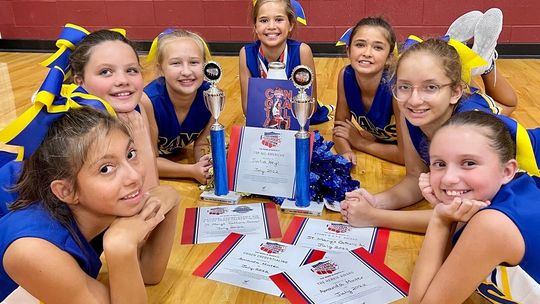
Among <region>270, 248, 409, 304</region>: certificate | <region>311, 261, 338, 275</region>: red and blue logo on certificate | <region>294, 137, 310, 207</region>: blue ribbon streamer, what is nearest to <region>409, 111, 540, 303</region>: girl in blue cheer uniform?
<region>270, 248, 409, 304</region>: certificate

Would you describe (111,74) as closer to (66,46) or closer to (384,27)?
(66,46)

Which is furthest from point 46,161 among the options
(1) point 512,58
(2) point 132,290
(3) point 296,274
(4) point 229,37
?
(1) point 512,58

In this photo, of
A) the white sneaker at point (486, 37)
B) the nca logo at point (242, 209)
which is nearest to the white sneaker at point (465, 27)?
the white sneaker at point (486, 37)

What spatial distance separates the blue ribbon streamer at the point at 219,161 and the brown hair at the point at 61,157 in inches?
25.7

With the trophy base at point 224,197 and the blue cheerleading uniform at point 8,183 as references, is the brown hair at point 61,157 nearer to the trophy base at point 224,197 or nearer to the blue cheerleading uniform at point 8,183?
the blue cheerleading uniform at point 8,183

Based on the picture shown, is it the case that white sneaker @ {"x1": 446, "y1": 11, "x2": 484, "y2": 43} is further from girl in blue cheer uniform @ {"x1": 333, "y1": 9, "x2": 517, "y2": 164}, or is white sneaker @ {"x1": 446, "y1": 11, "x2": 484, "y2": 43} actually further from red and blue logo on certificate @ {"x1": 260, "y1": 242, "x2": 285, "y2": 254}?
red and blue logo on certificate @ {"x1": 260, "y1": 242, "x2": 285, "y2": 254}

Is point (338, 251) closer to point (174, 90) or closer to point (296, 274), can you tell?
point (296, 274)

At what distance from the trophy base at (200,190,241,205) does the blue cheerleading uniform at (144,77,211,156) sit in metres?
0.43

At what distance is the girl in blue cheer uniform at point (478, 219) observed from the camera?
1009 mm

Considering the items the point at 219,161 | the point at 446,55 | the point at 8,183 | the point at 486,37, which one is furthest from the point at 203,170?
the point at 486,37

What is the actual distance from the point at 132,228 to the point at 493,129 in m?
0.83

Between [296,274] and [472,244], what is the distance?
513 millimetres

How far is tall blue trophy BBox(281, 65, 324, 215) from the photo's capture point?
1642mm

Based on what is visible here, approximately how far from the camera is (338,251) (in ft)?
4.87
